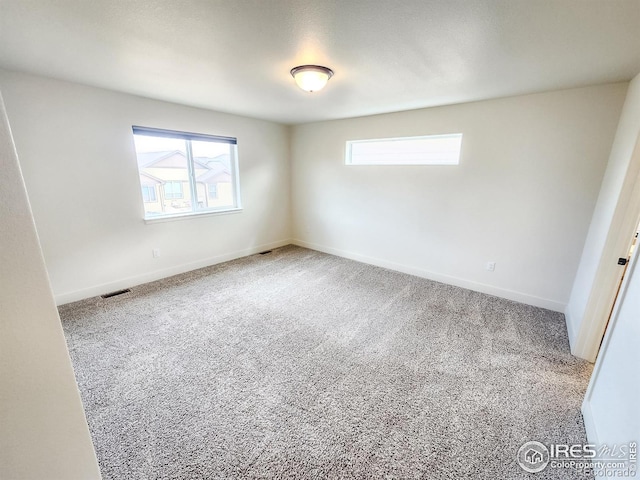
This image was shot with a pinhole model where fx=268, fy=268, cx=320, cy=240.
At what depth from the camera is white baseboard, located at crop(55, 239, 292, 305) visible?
294 centimetres

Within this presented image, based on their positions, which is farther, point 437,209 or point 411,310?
point 437,209

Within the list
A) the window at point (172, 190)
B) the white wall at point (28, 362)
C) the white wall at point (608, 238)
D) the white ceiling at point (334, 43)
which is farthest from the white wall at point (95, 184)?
the white wall at point (608, 238)

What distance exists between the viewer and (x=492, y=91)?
8.68 ft

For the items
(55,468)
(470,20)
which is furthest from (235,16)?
(55,468)

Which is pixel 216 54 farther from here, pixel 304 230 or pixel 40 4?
pixel 304 230

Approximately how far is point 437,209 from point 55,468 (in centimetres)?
375

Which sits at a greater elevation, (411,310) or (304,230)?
(304,230)

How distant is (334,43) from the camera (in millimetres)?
1733

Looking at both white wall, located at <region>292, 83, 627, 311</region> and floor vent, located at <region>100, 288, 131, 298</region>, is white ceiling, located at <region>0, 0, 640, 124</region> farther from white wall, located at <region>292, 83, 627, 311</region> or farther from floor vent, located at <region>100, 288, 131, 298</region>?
floor vent, located at <region>100, 288, 131, 298</region>

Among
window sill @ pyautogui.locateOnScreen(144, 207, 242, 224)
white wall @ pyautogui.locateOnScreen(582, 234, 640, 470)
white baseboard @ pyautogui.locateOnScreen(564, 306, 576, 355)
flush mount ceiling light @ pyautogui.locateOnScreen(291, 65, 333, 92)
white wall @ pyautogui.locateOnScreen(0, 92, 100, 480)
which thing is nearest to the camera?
white wall @ pyautogui.locateOnScreen(0, 92, 100, 480)

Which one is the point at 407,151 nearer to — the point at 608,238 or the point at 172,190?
the point at 608,238

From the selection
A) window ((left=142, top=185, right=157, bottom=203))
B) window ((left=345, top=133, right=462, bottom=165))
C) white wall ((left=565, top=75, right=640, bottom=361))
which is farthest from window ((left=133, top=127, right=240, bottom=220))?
white wall ((left=565, top=75, right=640, bottom=361))

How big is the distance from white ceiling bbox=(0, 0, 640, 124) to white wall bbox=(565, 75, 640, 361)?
1.54 feet

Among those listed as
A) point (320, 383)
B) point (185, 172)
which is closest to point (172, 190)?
point (185, 172)
